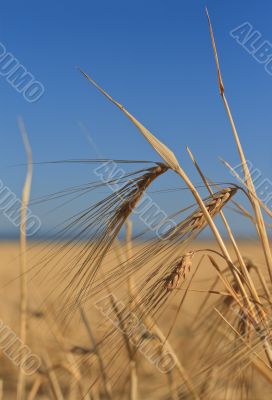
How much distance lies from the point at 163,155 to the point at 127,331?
0.95 feet

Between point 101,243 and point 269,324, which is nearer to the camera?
point 269,324

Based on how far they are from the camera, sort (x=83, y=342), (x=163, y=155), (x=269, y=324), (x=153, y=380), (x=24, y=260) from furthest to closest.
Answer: (x=83, y=342) < (x=153, y=380) < (x=24, y=260) < (x=163, y=155) < (x=269, y=324)

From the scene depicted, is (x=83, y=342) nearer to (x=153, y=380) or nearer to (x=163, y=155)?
(x=153, y=380)

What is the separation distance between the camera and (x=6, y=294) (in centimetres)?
409

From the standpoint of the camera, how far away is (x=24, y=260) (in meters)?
1.31

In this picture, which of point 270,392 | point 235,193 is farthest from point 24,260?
point 270,392

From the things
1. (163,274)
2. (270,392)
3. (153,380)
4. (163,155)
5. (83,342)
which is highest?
(163,155)

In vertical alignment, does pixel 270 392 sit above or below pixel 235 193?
below

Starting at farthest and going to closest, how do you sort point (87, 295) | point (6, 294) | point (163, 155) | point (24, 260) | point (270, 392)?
1. point (6, 294)
2. point (270, 392)
3. point (24, 260)
4. point (87, 295)
5. point (163, 155)

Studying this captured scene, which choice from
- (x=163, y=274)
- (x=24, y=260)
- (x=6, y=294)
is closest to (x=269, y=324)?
(x=163, y=274)

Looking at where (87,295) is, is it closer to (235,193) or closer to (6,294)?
(235,193)

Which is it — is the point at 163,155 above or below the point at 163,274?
above

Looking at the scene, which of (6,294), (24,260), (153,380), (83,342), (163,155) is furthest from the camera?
(6,294)

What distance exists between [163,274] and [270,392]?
147 cm
